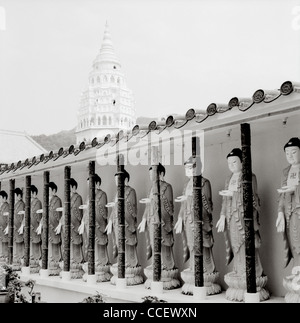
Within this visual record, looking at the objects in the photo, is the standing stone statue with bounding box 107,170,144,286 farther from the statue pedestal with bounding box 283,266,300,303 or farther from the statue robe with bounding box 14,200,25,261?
the statue robe with bounding box 14,200,25,261

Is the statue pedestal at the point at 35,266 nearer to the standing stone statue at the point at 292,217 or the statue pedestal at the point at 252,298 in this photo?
the statue pedestal at the point at 252,298

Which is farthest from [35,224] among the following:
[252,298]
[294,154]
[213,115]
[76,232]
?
[294,154]

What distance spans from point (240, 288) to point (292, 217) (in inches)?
50.3

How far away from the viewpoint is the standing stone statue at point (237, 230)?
22.4 ft

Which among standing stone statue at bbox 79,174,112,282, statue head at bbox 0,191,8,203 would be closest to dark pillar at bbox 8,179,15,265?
statue head at bbox 0,191,8,203

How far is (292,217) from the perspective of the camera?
637cm

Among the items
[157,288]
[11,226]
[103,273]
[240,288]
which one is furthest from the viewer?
[11,226]

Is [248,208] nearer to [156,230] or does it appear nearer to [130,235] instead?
[156,230]

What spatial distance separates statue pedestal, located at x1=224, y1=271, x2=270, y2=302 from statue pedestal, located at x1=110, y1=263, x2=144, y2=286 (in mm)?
2430

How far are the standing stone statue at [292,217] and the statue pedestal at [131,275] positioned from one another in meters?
3.30

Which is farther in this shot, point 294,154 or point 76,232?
point 76,232

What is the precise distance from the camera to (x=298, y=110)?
5820 mm
